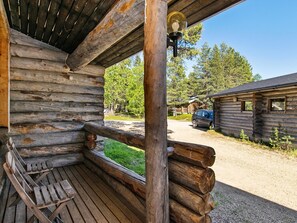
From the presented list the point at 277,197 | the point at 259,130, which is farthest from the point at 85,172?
the point at 259,130

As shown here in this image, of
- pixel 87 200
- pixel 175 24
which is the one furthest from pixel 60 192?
pixel 175 24

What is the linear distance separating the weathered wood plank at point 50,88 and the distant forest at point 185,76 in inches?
413

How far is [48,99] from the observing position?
415cm

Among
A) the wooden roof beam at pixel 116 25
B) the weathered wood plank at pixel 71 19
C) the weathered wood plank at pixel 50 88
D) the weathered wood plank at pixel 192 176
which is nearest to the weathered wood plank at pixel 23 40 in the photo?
the weathered wood plank at pixel 71 19

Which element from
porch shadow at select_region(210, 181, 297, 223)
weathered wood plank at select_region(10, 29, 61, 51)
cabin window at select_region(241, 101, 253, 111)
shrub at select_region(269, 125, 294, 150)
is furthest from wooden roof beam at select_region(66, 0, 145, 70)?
cabin window at select_region(241, 101, 253, 111)

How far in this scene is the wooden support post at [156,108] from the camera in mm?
1586

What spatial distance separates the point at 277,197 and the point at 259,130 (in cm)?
668

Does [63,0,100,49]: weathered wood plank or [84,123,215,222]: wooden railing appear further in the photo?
[63,0,100,49]: weathered wood plank

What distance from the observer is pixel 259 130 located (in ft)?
33.2

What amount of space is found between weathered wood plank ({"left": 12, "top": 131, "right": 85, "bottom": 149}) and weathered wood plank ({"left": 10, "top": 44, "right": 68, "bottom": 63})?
5.57 feet

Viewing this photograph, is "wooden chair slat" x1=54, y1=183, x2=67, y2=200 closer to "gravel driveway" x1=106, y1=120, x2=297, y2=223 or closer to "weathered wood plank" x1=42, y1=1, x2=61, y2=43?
"weathered wood plank" x1=42, y1=1, x2=61, y2=43

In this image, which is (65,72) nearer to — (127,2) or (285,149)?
(127,2)

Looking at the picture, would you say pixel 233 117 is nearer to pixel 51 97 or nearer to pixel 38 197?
pixel 51 97

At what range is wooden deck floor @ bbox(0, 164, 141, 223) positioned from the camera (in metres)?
2.26
